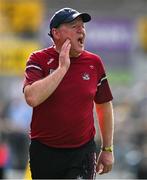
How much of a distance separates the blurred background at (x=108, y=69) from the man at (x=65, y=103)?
25.1ft

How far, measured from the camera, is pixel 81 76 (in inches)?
336

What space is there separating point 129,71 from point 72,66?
24.1 m

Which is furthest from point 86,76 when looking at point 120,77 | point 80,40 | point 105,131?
point 120,77

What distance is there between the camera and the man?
8.42 metres

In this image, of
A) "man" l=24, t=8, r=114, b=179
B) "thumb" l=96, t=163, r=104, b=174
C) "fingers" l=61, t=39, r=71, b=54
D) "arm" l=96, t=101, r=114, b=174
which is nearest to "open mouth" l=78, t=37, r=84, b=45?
"man" l=24, t=8, r=114, b=179

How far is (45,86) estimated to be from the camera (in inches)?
321

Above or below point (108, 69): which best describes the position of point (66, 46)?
above

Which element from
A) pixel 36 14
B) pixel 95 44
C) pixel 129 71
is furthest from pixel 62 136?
pixel 129 71

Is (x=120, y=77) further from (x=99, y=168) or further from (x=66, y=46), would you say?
(x=66, y=46)

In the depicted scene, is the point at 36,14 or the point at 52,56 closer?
the point at 52,56

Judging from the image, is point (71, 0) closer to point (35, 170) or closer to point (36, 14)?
point (36, 14)

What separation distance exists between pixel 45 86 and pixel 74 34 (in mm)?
586

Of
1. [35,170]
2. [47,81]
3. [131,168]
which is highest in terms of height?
[47,81]

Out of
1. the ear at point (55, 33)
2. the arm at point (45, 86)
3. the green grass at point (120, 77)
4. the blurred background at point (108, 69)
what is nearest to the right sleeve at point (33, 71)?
the arm at point (45, 86)
